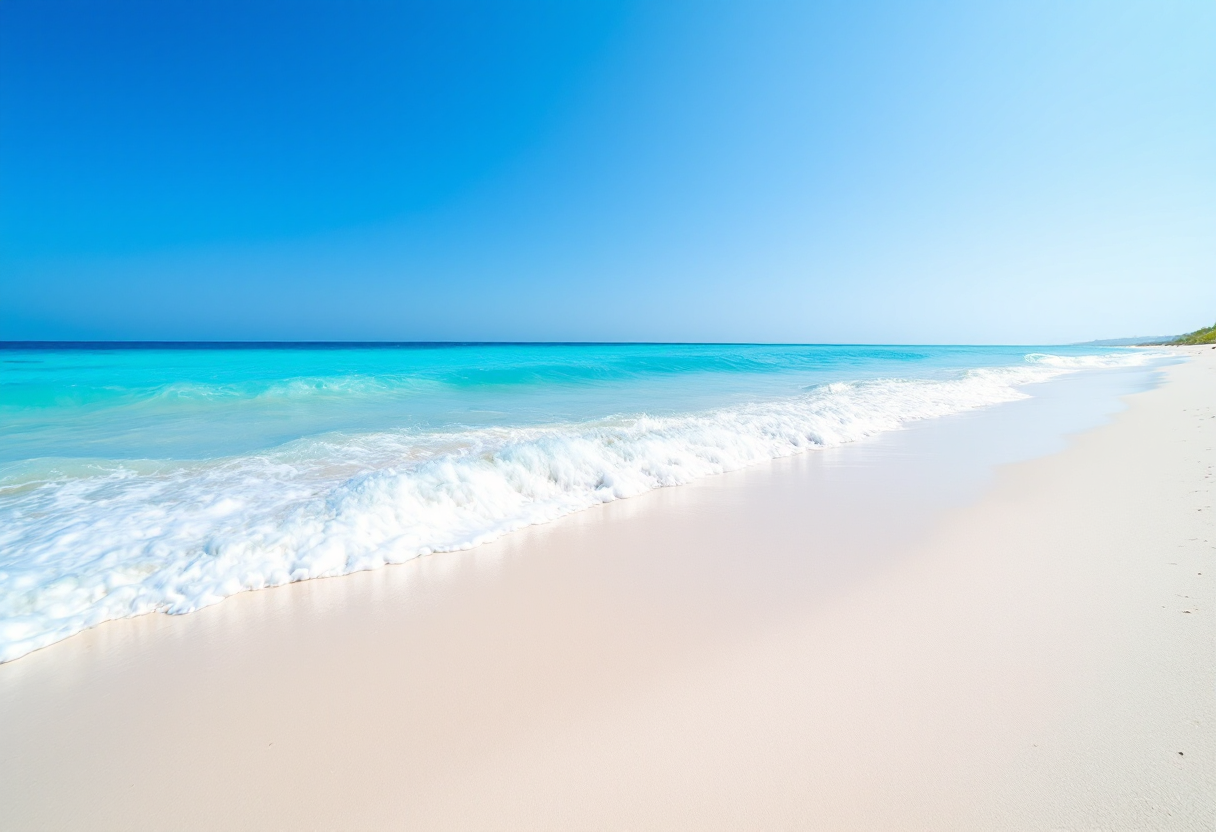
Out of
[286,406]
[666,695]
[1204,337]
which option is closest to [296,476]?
[666,695]

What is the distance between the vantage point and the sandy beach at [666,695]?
5.36 ft

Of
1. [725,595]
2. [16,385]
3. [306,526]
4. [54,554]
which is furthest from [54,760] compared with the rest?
[16,385]

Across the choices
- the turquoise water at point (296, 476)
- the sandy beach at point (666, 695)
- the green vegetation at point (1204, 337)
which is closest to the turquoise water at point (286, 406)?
the turquoise water at point (296, 476)

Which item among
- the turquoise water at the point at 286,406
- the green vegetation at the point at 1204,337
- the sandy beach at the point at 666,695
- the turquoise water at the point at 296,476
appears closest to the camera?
the sandy beach at the point at 666,695

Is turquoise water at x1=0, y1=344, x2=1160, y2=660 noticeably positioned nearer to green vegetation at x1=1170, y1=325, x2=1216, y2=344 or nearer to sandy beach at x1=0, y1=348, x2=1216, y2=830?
sandy beach at x1=0, y1=348, x2=1216, y2=830

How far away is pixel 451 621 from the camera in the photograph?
2.75 m

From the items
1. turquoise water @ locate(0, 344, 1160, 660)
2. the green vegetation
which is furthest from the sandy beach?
the green vegetation

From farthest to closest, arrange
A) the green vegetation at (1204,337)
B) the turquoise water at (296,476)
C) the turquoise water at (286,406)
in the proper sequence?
the green vegetation at (1204,337) → the turquoise water at (286,406) → the turquoise water at (296,476)

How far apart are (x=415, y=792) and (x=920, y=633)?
2.38m

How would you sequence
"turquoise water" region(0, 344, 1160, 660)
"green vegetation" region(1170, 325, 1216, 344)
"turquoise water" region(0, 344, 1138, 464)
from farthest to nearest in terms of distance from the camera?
"green vegetation" region(1170, 325, 1216, 344)
"turquoise water" region(0, 344, 1138, 464)
"turquoise water" region(0, 344, 1160, 660)

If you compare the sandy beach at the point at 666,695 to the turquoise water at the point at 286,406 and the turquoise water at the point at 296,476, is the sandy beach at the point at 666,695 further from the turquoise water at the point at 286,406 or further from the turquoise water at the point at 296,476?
the turquoise water at the point at 286,406

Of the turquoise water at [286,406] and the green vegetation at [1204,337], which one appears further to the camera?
the green vegetation at [1204,337]

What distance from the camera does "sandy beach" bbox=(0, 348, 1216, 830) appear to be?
163 centimetres

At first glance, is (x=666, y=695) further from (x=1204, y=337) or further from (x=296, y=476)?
(x=1204, y=337)
